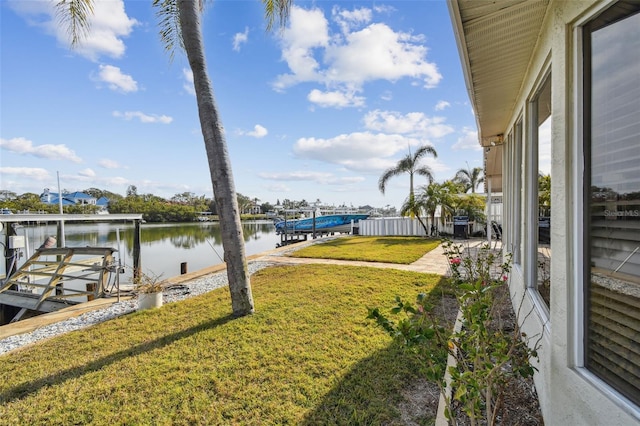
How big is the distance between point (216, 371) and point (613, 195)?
130 inches

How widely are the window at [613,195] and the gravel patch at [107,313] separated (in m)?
5.74

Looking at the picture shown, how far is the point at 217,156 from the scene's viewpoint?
172 inches

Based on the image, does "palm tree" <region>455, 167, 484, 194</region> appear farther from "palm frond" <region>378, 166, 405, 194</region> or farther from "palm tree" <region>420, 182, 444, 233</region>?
"palm tree" <region>420, 182, 444, 233</region>

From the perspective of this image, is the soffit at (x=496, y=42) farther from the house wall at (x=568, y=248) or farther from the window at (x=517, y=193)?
the window at (x=517, y=193)

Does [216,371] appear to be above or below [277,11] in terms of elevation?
below

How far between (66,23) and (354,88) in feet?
31.6

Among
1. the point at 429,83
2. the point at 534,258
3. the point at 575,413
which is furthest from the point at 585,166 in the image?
the point at 429,83

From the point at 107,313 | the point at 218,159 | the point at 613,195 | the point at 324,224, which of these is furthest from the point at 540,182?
the point at 324,224

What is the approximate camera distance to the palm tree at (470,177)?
95.9 ft

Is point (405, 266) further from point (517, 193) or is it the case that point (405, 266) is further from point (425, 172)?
point (425, 172)

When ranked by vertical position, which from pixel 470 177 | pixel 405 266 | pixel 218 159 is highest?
pixel 470 177

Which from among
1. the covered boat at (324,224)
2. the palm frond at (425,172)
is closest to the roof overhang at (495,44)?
the palm frond at (425,172)

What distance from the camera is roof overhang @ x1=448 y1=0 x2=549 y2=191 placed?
1969 mm

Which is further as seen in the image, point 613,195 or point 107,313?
point 107,313
